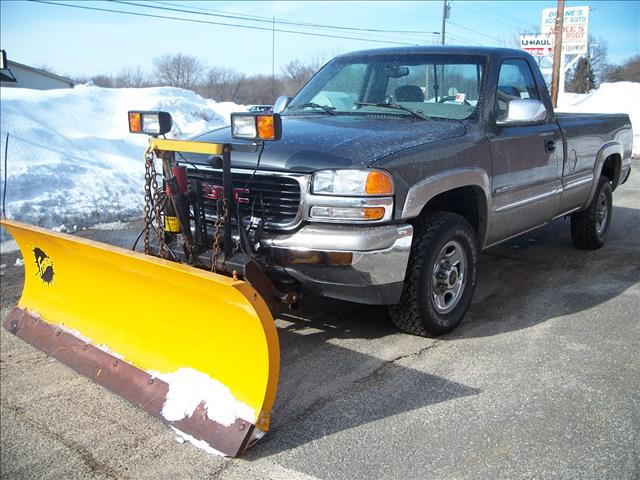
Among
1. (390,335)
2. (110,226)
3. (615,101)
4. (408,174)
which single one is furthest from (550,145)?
(615,101)

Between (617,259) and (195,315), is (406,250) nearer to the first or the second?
(195,315)

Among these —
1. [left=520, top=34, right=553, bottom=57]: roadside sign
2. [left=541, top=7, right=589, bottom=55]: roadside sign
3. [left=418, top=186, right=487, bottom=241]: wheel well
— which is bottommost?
[left=418, top=186, right=487, bottom=241]: wheel well

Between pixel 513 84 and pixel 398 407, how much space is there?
3092mm

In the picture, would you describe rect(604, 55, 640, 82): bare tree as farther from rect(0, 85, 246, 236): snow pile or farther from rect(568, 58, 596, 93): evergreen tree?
rect(0, 85, 246, 236): snow pile

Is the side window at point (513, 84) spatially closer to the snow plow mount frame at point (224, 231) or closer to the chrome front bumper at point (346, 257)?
the chrome front bumper at point (346, 257)

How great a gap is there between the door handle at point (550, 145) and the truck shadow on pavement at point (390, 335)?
1.18 metres

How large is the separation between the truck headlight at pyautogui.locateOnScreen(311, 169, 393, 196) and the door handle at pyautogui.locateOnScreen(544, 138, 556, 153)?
2180 millimetres

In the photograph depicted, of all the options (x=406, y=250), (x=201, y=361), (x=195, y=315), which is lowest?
(x=201, y=361)

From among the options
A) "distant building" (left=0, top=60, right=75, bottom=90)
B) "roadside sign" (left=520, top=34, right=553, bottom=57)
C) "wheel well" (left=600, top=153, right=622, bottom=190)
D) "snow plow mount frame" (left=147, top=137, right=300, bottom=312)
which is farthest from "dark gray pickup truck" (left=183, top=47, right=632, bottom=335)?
"distant building" (left=0, top=60, right=75, bottom=90)

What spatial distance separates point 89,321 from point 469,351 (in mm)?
2397

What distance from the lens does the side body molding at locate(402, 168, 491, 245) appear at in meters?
3.54

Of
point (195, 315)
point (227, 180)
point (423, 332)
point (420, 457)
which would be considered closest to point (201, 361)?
point (195, 315)

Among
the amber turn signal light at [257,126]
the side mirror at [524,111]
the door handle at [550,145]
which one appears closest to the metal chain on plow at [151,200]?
the amber turn signal light at [257,126]

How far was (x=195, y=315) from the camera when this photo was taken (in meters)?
3.13
